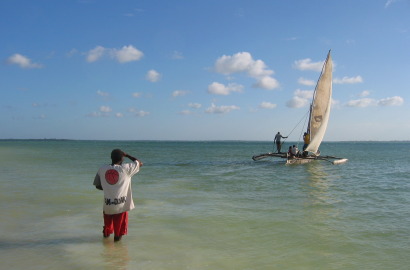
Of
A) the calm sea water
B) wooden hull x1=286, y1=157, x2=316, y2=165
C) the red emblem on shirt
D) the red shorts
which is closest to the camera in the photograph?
the calm sea water

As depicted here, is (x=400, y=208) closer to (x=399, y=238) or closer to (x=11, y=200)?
(x=399, y=238)

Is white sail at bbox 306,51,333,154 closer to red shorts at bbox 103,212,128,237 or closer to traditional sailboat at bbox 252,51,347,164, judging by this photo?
traditional sailboat at bbox 252,51,347,164

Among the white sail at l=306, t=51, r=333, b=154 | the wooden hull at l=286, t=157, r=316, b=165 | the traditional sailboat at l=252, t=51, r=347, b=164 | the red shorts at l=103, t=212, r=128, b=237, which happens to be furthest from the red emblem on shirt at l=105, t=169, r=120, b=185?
the white sail at l=306, t=51, r=333, b=154

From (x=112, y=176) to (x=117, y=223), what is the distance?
848 mm

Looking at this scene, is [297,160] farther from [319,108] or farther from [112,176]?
[112,176]

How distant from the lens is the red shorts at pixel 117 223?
18.6ft

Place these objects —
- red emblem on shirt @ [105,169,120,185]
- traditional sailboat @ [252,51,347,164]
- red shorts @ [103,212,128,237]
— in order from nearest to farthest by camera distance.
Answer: red emblem on shirt @ [105,169,120,185] → red shorts @ [103,212,128,237] → traditional sailboat @ [252,51,347,164]

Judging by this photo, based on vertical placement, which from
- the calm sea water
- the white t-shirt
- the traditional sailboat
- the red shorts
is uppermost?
the traditional sailboat

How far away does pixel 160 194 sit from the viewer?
38.6 feet

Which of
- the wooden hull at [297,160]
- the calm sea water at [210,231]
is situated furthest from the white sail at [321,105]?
the calm sea water at [210,231]

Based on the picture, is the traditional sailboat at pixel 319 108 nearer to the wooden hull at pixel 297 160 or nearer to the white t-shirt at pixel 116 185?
the wooden hull at pixel 297 160

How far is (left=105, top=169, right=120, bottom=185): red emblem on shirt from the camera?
5375 millimetres

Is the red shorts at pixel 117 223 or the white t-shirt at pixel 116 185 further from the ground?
the white t-shirt at pixel 116 185

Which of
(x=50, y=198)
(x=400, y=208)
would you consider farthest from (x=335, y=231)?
(x=50, y=198)
